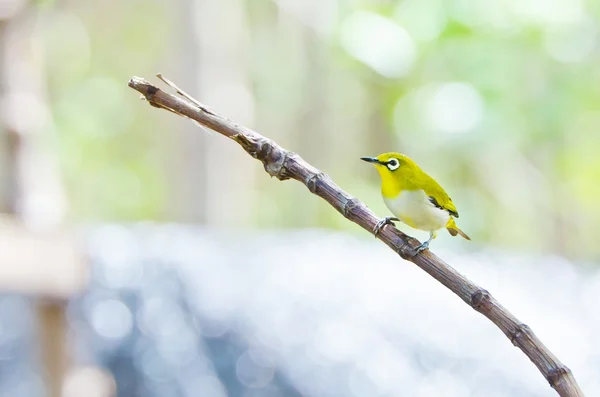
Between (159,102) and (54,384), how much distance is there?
5.25 feet

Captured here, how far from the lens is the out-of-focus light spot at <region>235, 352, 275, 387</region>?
7.43 feet

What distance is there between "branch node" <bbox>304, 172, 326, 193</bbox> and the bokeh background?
346 millimetres

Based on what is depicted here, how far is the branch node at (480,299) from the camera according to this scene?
1.21ft

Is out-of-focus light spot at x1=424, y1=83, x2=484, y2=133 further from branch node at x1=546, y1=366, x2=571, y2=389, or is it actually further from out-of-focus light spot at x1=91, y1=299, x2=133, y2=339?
branch node at x1=546, y1=366, x2=571, y2=389

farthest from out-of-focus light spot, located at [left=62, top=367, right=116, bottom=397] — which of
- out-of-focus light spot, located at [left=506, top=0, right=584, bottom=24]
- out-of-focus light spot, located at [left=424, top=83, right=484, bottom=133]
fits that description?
out-of-focus light spot, located at [left=506, top=0, right=584, bottom=24]

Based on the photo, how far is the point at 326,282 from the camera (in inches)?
97.7

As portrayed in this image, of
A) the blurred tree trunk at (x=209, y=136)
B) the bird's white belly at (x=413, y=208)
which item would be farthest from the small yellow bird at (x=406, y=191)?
the blurred tree trunk at (x=209, y=136)

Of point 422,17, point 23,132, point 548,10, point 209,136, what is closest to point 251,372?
point 23,132

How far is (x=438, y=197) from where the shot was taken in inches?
22.1

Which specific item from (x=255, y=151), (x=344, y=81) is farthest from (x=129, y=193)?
(x=255, y=151)

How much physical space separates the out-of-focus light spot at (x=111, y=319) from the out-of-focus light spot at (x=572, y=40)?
7.31 ft

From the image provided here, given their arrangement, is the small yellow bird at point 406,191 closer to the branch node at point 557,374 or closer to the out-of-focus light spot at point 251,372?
the branch node at point 557,374

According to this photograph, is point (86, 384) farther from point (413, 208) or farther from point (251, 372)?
point (413, 208)

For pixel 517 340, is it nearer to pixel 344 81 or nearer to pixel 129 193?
pixel 344 81
